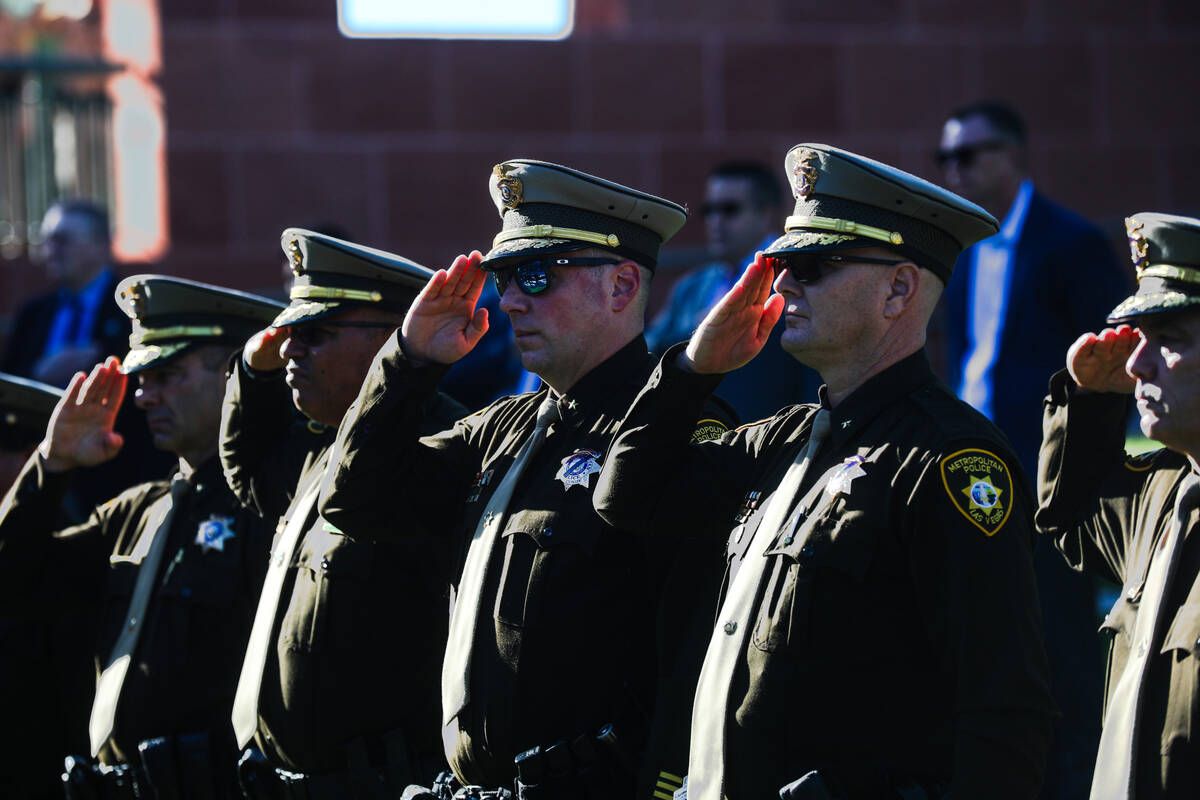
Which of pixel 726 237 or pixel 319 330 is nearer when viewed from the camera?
pixel 319 330

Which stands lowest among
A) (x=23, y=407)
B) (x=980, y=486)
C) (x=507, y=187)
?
(x=980, y=486)

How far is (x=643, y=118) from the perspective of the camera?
9.31 metres

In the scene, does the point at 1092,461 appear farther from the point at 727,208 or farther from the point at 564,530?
the point at 727,208

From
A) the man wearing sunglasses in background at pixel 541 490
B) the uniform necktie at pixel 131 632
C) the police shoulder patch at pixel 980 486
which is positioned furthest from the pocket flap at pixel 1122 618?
the uniform necktie at pixel 131 632

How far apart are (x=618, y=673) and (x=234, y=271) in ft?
17.9

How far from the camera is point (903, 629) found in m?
3.55

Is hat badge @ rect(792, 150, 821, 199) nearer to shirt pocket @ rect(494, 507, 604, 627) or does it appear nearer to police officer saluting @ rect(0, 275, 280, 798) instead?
shirt pocket @ rect(494, 507, 604, 627)

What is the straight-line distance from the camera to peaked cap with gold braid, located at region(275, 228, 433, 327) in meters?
5.17

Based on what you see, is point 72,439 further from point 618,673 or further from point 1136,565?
point 1136,565

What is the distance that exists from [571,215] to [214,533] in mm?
1822

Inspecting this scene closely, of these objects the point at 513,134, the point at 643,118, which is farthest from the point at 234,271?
the point at 643,118

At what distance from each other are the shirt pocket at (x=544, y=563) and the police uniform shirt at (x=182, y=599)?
1.64 metres

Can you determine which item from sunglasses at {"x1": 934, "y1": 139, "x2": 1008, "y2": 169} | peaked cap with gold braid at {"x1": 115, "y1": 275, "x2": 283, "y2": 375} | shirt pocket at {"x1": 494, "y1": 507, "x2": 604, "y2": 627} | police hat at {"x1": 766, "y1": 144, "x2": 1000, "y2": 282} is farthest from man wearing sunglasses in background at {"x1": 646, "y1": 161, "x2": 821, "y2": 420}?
police hat at {"x1": 766, "y1": 144, "x2": 1000, "y2": 282}

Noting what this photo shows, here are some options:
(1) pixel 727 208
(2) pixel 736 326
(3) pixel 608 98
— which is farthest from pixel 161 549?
(3) pixel 608 98
